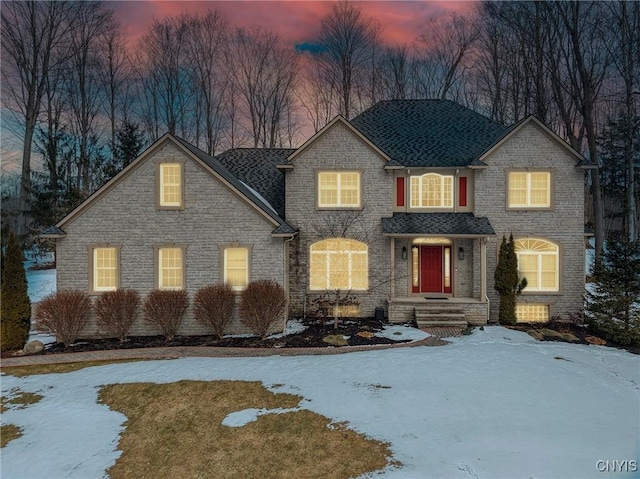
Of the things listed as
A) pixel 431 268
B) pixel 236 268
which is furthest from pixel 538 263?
pixel 236 268

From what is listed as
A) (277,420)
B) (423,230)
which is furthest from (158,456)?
(423,230)

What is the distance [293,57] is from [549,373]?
30.4 meters

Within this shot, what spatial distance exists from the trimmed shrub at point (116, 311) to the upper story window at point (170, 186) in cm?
353

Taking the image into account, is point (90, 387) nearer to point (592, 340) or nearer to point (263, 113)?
point (592, 340)

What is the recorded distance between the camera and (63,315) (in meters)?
11.4

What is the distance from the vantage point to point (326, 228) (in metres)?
14.5

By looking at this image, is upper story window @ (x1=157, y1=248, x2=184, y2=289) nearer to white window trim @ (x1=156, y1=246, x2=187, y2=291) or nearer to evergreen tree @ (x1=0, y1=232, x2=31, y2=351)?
white window trim @ (x1=156, y1=246, x2=187, y2=291)

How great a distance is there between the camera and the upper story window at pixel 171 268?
12717 mm

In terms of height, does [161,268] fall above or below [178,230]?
below

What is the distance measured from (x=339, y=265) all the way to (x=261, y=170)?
6569 mm

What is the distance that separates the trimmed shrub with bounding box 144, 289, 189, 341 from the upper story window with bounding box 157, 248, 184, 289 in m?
0.60

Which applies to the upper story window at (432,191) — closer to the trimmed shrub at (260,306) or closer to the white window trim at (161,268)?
the trimmed shrub at (260,306)

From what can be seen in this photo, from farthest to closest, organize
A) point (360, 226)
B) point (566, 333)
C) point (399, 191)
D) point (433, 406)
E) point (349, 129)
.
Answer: point (399, 191)
point (360, 226)
point (349, 129)
point (566, 333)
point (433, 406)

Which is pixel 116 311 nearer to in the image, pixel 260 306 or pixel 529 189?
pixel 260 306
